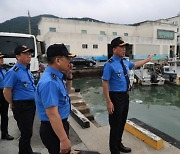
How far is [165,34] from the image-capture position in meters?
41.2

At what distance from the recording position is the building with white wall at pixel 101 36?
30.0 m

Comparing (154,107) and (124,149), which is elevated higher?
(124,149)

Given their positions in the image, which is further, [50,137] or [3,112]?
[3,112]

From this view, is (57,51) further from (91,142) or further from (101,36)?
(101,36)

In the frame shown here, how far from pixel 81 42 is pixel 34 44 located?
22457 mm

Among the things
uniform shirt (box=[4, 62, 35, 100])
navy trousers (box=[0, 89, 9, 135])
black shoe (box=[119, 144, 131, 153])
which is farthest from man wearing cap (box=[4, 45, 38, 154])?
black shoe (box=[119, 144, 131, 153])

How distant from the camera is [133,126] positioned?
393cm

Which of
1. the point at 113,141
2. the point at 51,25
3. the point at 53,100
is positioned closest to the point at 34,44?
the point at 113,141

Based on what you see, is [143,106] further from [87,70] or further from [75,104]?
[87,70]

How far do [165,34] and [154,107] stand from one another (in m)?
34.6

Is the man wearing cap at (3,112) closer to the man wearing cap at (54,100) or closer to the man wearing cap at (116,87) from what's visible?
the man wearing cap at (116,87)

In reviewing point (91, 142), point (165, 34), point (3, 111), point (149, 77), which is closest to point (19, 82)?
point (3, 111)

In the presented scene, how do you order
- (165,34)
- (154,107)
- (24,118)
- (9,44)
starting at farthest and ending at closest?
(165,34) → (154,107) → (9,44) → (24,118)

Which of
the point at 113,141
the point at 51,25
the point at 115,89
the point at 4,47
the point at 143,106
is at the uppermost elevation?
the point at 51,25
